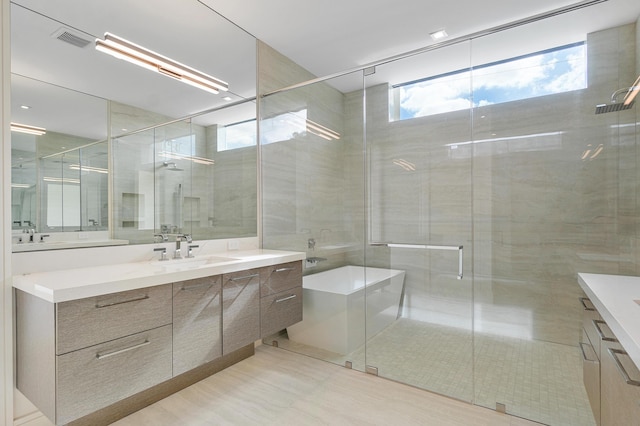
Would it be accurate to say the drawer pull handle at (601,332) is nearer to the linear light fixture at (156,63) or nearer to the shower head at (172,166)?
the shower head at (172,166)

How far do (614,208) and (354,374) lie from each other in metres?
2.05

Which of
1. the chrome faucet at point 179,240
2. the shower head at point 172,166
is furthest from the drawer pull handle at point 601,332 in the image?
the shower head at point 172,166

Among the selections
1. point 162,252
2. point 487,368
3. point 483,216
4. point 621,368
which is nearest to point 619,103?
point 483,216

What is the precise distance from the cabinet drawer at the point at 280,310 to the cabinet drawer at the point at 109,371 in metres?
0.73

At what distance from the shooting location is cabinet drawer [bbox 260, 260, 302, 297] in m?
2.37

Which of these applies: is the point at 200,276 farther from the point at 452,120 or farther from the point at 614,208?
the point at 614,208

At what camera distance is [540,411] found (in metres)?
1.87

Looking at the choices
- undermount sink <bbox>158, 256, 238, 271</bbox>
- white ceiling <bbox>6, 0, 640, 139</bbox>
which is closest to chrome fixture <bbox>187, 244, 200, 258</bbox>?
undermount sink <bbox>158, 256, 238, 271</bbox>

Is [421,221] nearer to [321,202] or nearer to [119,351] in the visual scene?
[321,202]

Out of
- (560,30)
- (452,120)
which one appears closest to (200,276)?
(452,120)

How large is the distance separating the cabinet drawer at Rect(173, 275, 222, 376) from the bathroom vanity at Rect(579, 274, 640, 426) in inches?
73.9

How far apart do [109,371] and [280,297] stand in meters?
1.20

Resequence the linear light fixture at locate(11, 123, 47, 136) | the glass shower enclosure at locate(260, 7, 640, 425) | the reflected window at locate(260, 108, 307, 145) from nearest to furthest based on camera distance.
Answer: the linear light fixture at locate(11, 123, 47, 136), the glass shower enclosure at locate(260, 7, 640, 425), the reflected window at locate(260, 108, 307, 145)

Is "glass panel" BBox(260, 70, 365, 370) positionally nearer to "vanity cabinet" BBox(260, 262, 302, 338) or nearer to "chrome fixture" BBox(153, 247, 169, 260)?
"vanity cabinet" BBox(260, 262, 302, 338)
